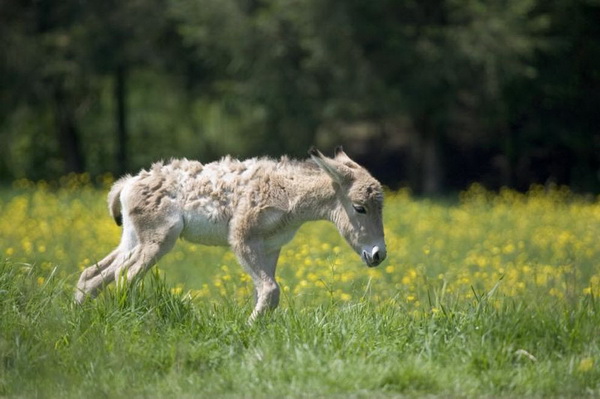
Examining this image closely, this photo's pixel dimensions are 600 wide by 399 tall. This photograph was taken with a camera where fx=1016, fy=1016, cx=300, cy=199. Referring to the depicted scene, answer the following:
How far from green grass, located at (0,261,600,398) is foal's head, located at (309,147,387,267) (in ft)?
1.61

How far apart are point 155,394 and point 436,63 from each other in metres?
18.4

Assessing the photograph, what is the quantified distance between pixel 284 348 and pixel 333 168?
1824 mm

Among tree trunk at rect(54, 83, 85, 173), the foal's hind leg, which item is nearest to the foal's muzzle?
the foal's hind leg

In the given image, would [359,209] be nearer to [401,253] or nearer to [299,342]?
[299,342]

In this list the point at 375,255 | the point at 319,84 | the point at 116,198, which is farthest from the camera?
the point at 319,84

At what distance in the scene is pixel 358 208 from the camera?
8906 mm

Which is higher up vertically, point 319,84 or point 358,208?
point 358,208

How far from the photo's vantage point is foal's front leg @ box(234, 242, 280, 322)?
8.55 meters

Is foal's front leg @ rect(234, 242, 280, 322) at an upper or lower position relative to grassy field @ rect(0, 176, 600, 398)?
upper

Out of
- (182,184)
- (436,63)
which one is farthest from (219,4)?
(182,184)

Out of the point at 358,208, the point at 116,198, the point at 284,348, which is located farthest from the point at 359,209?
the point at 116,198

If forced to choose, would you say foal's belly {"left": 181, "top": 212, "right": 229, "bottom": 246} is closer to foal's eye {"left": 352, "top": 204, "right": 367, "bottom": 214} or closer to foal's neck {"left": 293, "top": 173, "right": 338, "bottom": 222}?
foal's neck {"left": 293, "top": 173, "right": 338, "bottom": 222}

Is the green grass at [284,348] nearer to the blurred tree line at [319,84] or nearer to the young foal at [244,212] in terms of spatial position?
the young foal at [244,212]

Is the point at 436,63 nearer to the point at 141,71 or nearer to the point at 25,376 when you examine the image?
the point at 141,71
